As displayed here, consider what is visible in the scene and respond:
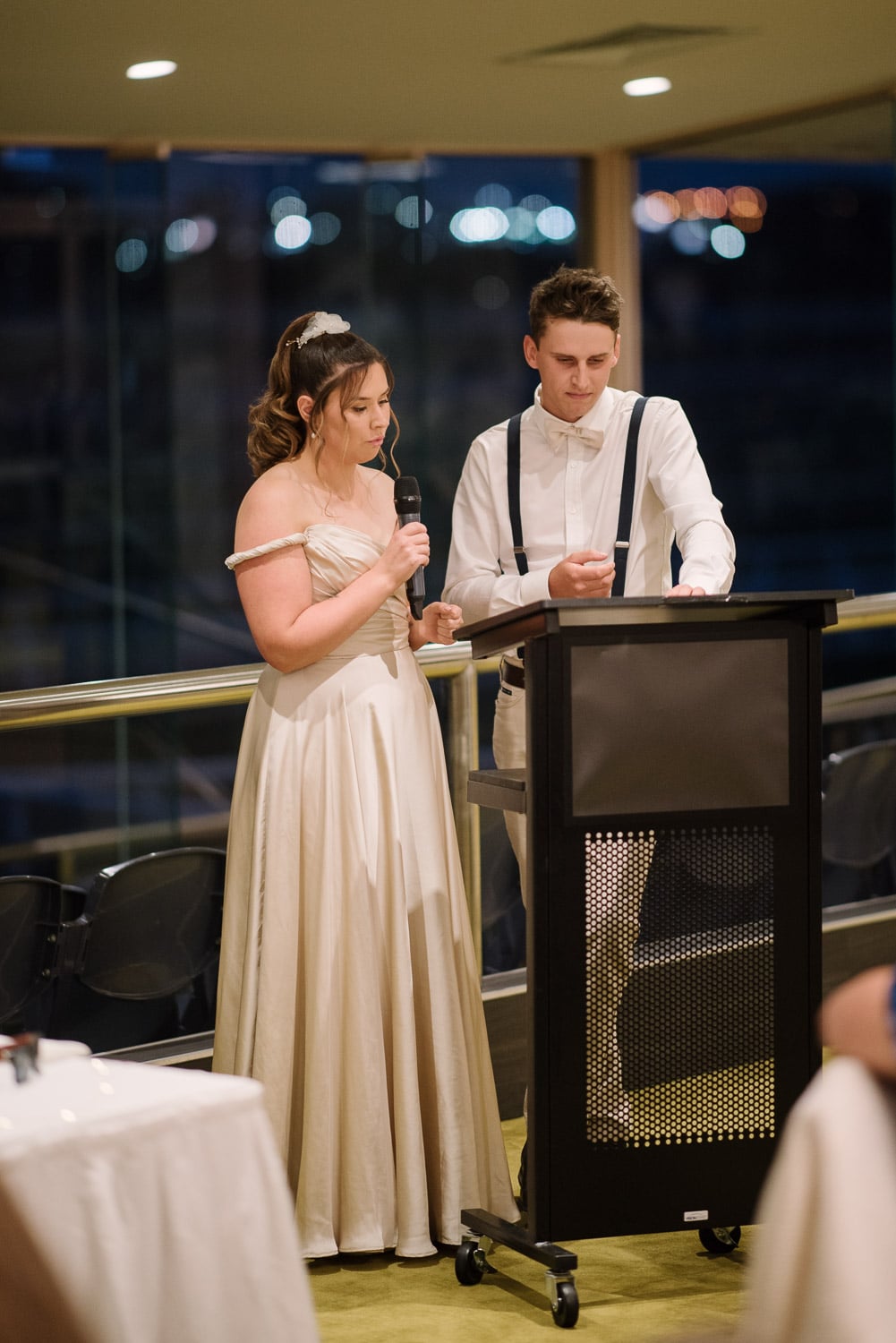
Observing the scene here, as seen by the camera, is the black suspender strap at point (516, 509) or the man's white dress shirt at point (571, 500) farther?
the black suspender strap at point (516, 509)

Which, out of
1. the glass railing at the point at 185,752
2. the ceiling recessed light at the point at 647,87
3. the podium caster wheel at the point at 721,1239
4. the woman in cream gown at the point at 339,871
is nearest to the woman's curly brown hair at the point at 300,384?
the woman in cream gown at the point at 339,871

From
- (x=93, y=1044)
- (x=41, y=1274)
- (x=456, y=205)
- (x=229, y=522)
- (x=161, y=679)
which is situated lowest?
(x=93, y=1044)

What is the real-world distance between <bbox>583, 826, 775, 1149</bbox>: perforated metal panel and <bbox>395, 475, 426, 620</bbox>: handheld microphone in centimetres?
57

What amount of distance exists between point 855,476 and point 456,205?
2.35 metres

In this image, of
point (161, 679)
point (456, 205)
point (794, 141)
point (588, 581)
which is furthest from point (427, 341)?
point (588, 581)

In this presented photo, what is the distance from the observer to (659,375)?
28.3ft

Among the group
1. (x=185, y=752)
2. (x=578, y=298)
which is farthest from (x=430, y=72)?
(x=578, y=298)

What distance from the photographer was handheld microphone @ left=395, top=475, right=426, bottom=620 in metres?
3.19

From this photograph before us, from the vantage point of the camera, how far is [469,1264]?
3.18 metres

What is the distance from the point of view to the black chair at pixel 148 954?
387 centimetres

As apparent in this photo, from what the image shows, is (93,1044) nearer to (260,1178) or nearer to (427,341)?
(260,1178)

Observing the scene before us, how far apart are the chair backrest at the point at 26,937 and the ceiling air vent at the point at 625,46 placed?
149 inches

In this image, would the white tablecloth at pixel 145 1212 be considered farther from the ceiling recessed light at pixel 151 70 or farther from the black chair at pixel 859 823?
the ceiling recessed light at pixel 151 70

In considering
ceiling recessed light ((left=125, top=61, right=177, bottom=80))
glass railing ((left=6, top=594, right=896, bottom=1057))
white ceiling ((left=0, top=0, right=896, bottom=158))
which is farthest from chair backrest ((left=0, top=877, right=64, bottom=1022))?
ceiling recessed light ((left=125, top=61, right=177, bottom=80))
